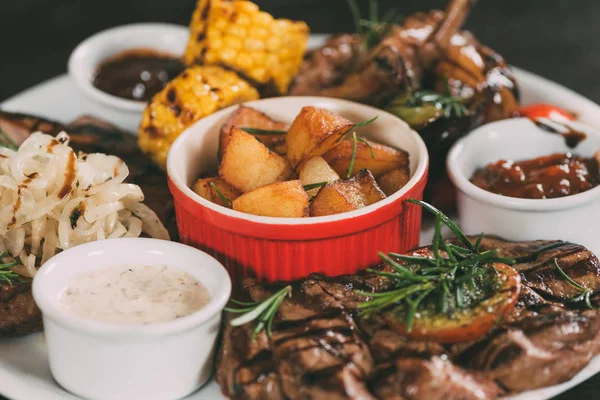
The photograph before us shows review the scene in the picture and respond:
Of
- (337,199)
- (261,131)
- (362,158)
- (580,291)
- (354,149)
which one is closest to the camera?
(580,291)

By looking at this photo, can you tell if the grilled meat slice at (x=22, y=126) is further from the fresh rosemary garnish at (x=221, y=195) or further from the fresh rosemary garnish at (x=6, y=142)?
the fresh rosemary garnish at (x=221, y=195)

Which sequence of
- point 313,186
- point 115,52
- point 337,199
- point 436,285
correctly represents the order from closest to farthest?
point 436,285 → point 337,199 → point 313,186 → point 115,52

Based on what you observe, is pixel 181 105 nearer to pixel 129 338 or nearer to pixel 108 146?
pixel 108 146

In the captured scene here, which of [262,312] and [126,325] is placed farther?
[262,312]

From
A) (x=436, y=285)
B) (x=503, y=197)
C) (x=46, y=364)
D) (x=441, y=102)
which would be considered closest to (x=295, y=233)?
(x=436, y=285)

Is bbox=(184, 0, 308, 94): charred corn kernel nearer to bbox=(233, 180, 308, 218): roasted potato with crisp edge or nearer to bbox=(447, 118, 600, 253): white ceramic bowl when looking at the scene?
bbox=(447, 118, 600, 253): white ceramic bowl

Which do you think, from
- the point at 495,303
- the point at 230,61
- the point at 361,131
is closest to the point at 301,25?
the point at 230,61

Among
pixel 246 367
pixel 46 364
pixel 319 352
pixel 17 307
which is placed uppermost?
pixel 319 352
